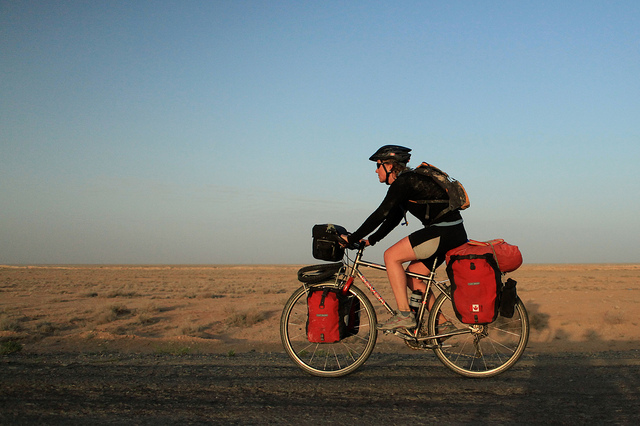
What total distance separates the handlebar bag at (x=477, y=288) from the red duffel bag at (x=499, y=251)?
0.19 feet

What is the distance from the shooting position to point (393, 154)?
16.5ft

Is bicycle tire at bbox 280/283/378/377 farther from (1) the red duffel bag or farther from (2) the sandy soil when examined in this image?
(2) the sandy soil

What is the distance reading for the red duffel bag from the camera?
476 centimetres

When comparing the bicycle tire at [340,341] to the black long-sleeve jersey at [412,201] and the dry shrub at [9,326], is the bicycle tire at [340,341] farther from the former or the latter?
the dry shrub at [9,326]

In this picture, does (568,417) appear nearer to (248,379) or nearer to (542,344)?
(248,379)

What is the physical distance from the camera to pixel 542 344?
12.7 metres

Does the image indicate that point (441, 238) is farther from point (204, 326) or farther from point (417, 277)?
point (204, 326)

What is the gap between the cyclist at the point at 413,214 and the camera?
4.81 meters

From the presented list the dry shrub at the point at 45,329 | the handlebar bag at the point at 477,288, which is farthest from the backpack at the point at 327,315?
the dry shrub at the point at 45,329

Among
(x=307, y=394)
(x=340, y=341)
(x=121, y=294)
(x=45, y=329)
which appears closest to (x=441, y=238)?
(x=340, y=341)

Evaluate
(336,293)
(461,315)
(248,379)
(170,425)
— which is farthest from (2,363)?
(461,315)

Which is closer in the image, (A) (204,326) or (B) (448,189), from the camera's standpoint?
(B) (448,189)

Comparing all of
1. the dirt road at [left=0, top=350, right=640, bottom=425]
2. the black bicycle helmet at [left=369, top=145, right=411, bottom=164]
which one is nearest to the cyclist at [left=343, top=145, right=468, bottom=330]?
the black bicycle helmet at [left=369, top=145, right=411, bottom=164]

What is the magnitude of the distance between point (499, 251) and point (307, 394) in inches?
91.4
